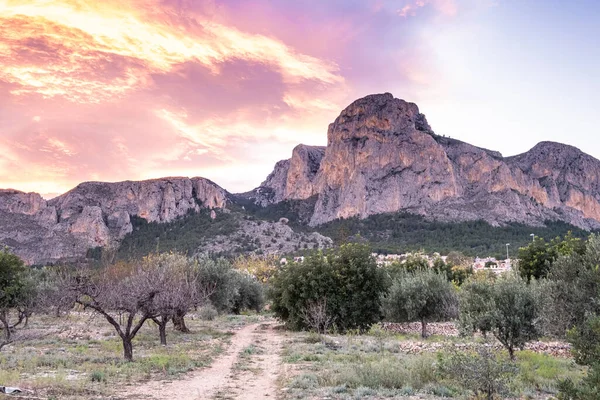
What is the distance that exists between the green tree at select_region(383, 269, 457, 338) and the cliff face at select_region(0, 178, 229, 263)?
300 ft

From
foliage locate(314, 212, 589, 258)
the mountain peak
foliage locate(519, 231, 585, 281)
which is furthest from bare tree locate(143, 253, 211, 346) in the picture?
the mountain peak

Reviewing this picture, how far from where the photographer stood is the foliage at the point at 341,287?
3438 centimetres

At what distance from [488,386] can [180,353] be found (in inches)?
594

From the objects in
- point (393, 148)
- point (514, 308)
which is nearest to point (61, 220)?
point (393, 148)

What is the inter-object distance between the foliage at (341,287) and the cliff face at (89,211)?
8399cm

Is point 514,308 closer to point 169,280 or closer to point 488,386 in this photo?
point 488,386

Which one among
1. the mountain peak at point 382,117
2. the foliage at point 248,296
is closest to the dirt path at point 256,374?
the foliage at point 248,296

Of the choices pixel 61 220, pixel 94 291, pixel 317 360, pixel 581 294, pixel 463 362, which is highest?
pixel 61 220

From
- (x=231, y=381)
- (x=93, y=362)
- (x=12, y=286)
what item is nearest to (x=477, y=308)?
(x=231, y=381)

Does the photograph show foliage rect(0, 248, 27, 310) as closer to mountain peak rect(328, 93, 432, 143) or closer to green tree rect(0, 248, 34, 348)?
green tree rect(0, 248, 34, 348)

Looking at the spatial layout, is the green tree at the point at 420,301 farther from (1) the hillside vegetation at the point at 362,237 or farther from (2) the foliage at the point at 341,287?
(1) the hillside vegetation at the point at 362,237

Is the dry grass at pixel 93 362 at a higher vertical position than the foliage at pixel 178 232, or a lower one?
lower

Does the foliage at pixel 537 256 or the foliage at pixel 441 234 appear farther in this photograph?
the foliage at pixel 441 234

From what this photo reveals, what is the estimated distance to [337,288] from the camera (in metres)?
34.8
